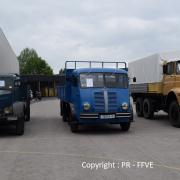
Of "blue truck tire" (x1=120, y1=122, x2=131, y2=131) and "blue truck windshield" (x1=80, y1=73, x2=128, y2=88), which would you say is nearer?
"blue truck windshield" (x1=80, y1=73, x2=128, y2=88)

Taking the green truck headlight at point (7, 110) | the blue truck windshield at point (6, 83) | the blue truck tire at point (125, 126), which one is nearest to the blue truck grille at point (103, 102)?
the blue truck tire at point (125, 126)

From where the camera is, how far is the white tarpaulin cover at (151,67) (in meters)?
18.9

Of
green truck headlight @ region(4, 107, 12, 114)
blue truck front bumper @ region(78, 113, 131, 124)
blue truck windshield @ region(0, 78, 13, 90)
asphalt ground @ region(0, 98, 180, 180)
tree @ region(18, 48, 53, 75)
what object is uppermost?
tree @ region(18, 48, 53, 75)

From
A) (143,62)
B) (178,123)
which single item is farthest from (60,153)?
(143,62)

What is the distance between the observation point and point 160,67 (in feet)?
62.3

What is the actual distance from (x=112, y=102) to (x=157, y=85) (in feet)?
14.6

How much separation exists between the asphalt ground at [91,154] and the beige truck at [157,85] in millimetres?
1512

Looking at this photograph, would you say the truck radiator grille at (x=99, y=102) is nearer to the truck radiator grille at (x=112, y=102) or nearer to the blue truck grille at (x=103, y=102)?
the blue truck grille at (x=103, y=102)

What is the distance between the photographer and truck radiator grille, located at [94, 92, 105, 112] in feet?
48.2

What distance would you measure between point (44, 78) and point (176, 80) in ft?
20.6

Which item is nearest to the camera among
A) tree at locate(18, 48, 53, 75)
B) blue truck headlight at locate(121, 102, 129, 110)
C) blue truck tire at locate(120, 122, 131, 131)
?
blue truck headlight at locate(121, 102, 129, 110)

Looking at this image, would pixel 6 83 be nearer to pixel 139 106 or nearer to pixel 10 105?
pixel 10 105

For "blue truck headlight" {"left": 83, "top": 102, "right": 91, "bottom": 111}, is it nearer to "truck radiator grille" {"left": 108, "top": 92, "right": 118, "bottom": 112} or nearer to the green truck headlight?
"truck radiator grille" {"left": 108, "top": 92, "right": 118, "bottom": 112}

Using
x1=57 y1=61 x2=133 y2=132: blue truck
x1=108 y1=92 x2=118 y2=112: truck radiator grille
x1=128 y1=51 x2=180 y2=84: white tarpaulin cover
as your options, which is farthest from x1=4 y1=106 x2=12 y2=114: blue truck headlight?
x1=128 y1=51 x2=180 y2=84: white tarpaulin cover
